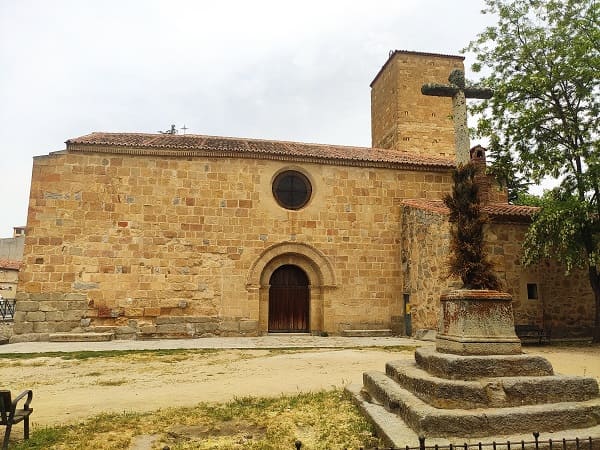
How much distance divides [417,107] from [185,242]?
13.1m

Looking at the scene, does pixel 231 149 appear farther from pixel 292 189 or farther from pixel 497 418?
pixel 497 418

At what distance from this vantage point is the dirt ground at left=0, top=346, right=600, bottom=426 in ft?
17.9

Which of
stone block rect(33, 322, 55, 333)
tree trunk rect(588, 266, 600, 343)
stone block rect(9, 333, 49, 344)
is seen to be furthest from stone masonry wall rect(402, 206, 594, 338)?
stone block rect(9, 333, 49, 344)

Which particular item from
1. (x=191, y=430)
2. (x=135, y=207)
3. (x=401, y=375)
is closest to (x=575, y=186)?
(x=401, y=375)

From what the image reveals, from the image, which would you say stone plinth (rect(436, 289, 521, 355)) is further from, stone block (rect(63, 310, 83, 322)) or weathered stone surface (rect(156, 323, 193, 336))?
stone block (rect(63, 310, 83, 322))

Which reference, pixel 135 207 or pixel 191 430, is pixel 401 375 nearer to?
pixel 191 430

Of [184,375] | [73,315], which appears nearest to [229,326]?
[73,315]

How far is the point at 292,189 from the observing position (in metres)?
14.2

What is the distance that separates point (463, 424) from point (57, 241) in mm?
11877

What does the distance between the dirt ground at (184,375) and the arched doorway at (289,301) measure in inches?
152

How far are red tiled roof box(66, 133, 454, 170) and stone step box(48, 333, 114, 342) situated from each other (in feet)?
17.2

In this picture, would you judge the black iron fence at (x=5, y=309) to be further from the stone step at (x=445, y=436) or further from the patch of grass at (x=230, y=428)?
the stone step at (x=445, y=436)


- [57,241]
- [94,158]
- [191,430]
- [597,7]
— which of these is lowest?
[191,430]

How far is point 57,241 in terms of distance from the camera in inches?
482
